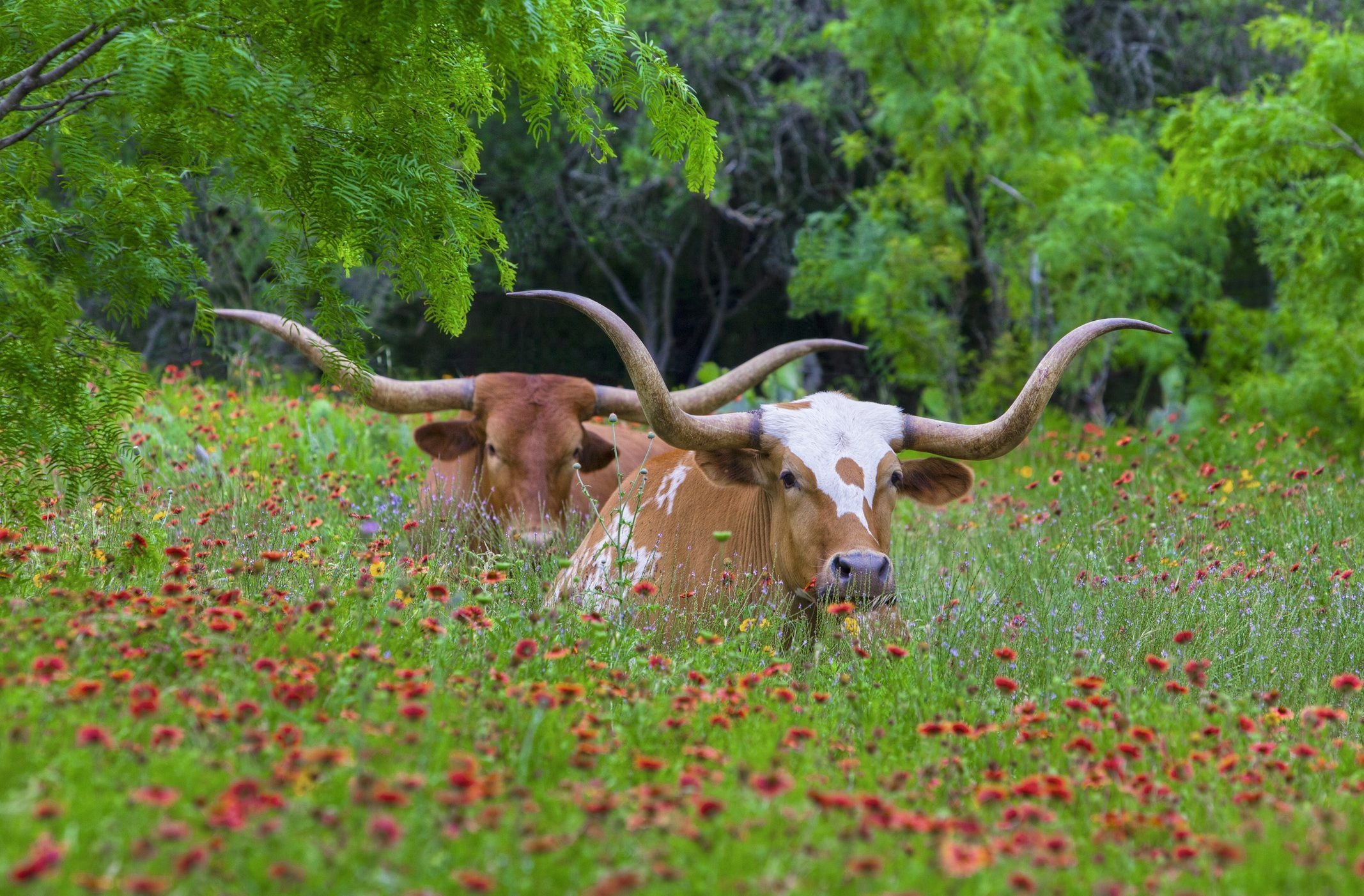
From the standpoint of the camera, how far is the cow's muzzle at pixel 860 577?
4.43m

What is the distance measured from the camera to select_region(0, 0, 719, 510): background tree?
3.46m

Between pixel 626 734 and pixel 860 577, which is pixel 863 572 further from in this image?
pixel 626 734

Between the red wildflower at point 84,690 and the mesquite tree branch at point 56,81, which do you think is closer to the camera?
the red wildflower at point 84,690

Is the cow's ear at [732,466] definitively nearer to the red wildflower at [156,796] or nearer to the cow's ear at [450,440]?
the cow's ear at [450,440]

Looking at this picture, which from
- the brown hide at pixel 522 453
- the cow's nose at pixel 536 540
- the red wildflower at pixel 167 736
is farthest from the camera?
the brown hide at pixel 522 453

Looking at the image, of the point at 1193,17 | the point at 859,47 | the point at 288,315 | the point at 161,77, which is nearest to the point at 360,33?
the point at 161,77

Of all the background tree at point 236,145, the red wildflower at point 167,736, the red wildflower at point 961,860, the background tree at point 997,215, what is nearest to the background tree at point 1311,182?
the background tree at point 997,215

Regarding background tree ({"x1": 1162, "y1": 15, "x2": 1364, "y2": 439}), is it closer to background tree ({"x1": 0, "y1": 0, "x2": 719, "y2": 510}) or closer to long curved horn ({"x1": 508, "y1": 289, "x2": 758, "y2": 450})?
long curved horn ({"x1": 508, "y1": 289, "x2": 758, "y2": 450})

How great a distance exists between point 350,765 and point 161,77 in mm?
1892

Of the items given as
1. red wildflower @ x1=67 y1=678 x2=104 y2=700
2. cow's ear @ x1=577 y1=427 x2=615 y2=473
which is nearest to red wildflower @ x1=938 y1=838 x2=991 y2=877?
red wildflower @ x1=67 y1=678 x2=104 y2=700

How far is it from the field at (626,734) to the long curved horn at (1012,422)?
0.59 metres

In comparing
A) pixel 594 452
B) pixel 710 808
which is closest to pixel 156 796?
pixel 710 808

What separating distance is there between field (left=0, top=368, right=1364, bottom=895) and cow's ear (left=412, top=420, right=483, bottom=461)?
1.81m

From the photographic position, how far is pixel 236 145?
3.60 meters
